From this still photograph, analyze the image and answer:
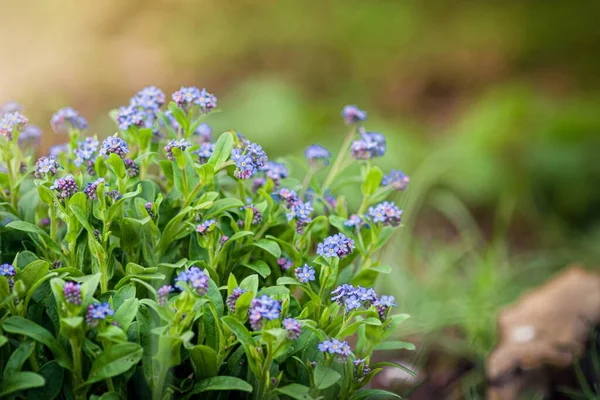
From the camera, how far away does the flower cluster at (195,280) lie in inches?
52.1

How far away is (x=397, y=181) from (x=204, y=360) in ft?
2.30

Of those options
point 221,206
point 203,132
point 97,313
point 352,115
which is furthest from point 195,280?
point 352,115

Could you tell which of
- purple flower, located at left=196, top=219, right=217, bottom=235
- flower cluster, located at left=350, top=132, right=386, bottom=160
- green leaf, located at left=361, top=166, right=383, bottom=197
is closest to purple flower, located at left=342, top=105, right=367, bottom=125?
flower cluster, located at left=350, top=132, right=386, bottom=160

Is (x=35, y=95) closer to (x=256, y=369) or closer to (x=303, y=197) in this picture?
(x=303, y=197)

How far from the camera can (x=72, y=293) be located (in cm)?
129

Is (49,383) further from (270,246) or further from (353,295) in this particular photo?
(353,295)

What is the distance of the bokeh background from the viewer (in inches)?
166

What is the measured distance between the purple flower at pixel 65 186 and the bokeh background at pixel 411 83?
7.83ft

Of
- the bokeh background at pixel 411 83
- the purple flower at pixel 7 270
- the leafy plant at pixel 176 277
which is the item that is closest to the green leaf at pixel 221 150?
the leafy plant at pixel 176 277

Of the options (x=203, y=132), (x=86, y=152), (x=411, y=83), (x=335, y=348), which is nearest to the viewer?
(x=335, y=348)

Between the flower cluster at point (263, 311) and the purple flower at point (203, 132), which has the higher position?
the purple flower at point (203, 132)

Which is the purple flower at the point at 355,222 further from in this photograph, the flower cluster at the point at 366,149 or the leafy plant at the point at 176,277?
the flower cluster at the point at 366,149

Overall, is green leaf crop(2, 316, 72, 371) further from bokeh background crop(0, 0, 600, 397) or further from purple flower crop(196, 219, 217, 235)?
bokeh background crop(0, 0, 600, 397)

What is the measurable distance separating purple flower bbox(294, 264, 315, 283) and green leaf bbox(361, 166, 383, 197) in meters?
0.34
